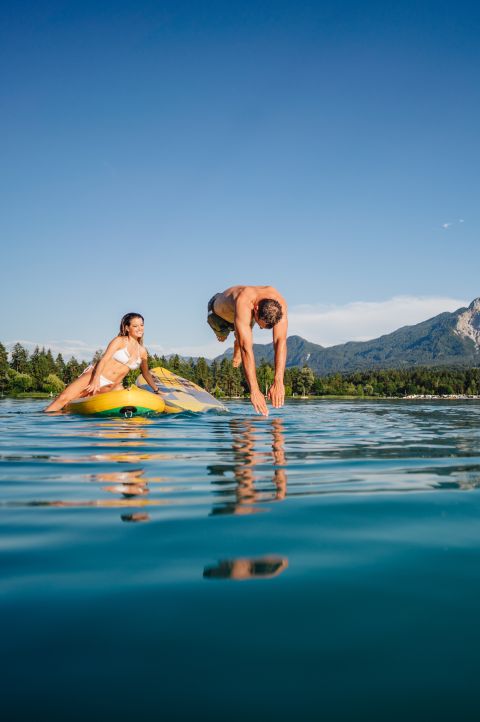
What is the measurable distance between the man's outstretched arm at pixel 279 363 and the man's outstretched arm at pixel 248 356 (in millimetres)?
515

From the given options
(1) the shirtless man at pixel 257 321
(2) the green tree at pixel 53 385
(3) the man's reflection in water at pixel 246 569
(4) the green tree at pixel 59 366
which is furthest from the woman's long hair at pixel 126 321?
(4) the green tree at pixel 59 366

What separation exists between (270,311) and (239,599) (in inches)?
352

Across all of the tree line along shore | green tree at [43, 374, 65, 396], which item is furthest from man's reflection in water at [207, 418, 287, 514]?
green tree at [43, 374, 65, 396]

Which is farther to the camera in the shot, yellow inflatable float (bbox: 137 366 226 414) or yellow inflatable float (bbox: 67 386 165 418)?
yellow inflatable float (bbox: 137 366 226 414)

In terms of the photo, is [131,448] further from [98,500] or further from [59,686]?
[59,686]

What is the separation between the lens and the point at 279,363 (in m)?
11.1

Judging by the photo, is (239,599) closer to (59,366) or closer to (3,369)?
(3,369)

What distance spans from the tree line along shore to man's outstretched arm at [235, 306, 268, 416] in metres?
75.4

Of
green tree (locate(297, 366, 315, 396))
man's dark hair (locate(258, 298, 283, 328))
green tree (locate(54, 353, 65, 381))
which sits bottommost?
green tree (locate(297, 366, 315, 396))

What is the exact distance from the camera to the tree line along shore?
11062cm

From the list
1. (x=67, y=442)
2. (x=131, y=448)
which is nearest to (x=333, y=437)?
(x=131, y=448)

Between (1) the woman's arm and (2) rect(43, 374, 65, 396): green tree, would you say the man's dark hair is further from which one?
(2) rect(43, 374, 65, 396): green tree

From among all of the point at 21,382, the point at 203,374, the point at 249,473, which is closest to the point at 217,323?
the point at 249,473

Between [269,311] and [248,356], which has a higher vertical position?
[269,311]
